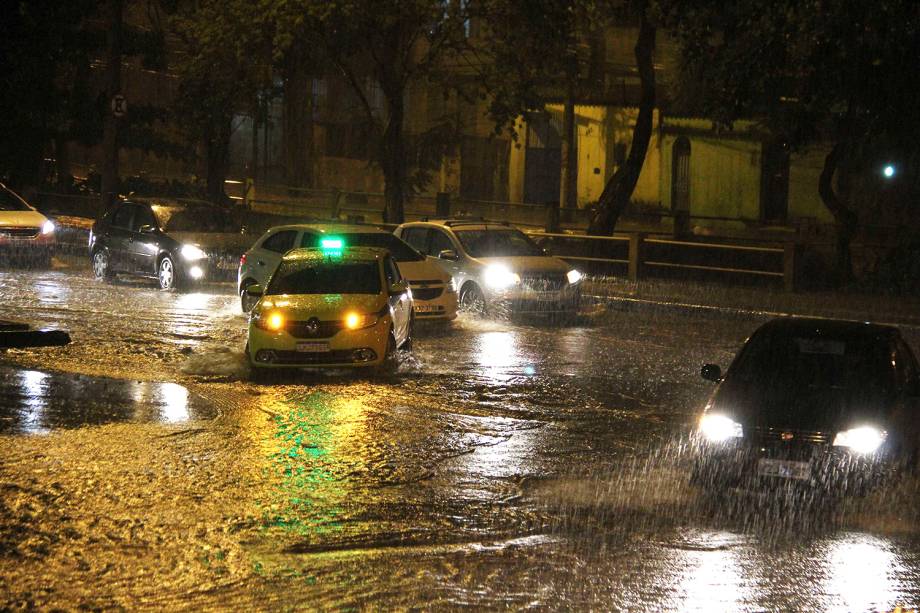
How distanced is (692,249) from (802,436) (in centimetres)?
2074

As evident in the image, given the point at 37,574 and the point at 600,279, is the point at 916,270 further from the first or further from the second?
the point at 37,574

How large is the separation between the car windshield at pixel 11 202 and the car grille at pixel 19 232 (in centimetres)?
103

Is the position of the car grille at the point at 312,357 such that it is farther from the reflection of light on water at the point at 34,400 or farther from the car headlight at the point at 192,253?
the car headlight at the point at 192,253

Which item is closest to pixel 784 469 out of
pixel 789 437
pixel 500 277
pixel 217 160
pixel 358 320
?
pixel 789 437

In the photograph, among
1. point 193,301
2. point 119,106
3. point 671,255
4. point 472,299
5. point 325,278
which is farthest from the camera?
point 119,106

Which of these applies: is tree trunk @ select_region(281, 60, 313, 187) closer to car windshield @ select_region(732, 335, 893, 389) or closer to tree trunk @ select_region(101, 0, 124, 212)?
tree trunk @ select_region(101, 0, 124, 212)

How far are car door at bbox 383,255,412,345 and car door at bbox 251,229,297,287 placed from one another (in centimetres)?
472

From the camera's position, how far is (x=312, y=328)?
597 inches

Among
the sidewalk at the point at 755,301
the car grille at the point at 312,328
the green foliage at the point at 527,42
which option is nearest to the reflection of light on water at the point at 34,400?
the car grille at the point at 312,328

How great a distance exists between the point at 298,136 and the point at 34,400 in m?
51.1

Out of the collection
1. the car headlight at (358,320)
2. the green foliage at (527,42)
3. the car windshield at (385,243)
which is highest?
the green foliage at (527,42)

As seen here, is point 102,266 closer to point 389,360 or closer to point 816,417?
point 389,360

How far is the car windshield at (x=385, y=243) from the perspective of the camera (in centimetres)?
2116

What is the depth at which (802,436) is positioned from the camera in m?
8.95
